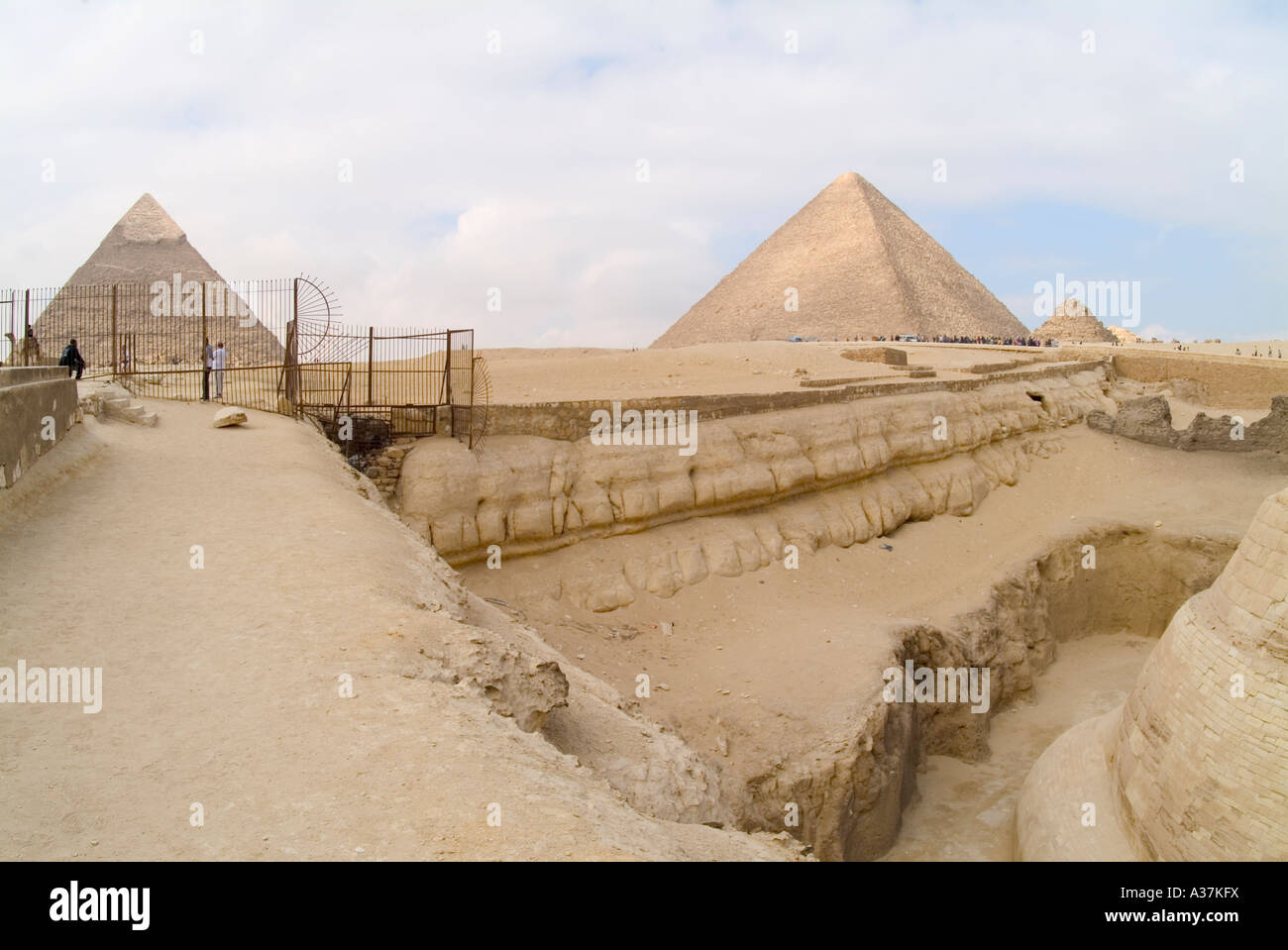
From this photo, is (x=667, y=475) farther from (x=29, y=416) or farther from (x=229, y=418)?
(x=29, y=416)

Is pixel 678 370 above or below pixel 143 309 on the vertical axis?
below

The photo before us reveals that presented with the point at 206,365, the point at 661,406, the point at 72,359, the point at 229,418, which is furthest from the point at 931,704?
the point at 72,359

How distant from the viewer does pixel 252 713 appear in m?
4.82

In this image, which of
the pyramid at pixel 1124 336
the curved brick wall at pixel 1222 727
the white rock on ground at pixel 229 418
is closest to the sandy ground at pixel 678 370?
the white rock on ground at pixel 229 418

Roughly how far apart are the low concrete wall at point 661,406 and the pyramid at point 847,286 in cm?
4027

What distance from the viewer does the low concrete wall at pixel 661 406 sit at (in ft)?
43.7

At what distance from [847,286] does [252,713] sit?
6049cm

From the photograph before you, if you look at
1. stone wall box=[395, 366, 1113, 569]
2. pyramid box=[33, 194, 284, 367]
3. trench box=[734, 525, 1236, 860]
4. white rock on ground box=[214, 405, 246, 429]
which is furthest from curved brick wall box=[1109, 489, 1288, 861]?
pyramid box=[33, 194, 284, 367]

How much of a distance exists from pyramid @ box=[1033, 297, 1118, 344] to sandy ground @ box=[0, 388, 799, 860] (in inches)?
2192

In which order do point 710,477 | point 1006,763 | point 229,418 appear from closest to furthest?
point 229,418 → point 1006,763 → point 710,477

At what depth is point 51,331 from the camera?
950 inches

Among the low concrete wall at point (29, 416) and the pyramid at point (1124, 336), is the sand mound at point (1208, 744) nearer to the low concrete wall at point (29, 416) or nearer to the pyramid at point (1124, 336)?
the low concrete wall at point (29, 416)

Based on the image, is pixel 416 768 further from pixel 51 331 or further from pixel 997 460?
pixel 51 331

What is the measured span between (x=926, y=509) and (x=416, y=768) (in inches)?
552
